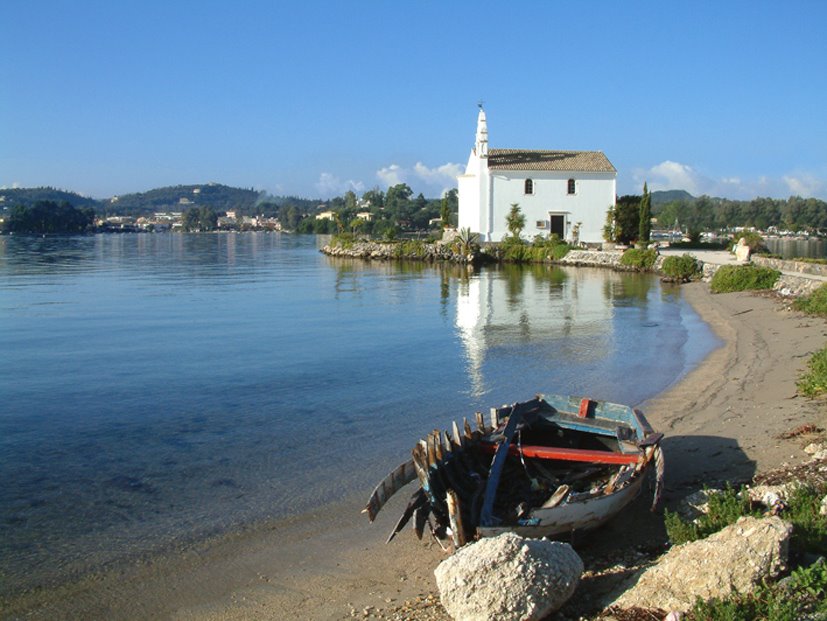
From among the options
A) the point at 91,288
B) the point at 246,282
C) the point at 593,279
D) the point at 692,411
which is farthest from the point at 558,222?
the point at 692,411

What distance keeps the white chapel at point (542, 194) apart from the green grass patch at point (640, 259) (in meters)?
13.6

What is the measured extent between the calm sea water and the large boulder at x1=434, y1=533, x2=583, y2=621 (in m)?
3.79

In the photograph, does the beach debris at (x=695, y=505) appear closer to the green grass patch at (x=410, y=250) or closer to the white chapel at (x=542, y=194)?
the white chapel at (x=542, y=194)

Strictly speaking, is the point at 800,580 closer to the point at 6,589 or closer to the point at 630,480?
the point at 630,480

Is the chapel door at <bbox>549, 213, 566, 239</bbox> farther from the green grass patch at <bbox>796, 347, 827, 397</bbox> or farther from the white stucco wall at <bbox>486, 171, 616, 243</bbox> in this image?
the green grass patch at <bbox>796, 347, 827, 397</bbox>

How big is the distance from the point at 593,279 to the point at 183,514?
3814cm

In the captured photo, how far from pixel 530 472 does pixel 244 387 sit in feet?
27.8

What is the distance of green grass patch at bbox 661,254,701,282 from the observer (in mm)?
41438

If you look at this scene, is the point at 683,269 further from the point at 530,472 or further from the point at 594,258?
the point at 530,472

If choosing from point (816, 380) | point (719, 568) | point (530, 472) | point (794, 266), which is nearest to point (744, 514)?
point (719, 568)

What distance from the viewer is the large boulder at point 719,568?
17.5ft

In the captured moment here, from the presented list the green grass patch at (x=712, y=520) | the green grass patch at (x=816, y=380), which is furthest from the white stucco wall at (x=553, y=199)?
the green grass patch at (x=712, y=520)

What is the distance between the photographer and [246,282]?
1743 inches

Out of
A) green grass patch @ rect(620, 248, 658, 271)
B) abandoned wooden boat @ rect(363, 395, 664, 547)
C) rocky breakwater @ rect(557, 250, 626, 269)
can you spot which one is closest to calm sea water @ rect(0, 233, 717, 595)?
abandoned wooden boat @ rect(363, 395, 664, 547)
